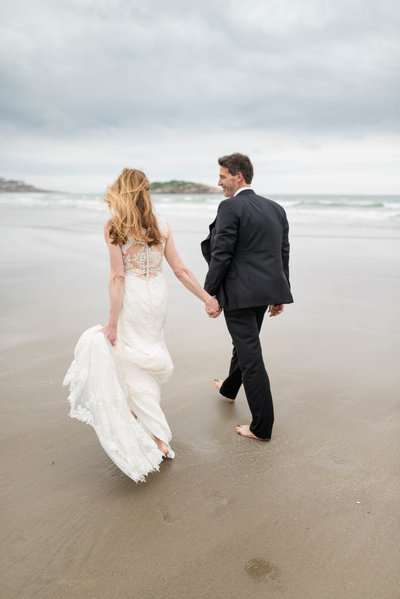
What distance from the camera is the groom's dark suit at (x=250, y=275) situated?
313 cm

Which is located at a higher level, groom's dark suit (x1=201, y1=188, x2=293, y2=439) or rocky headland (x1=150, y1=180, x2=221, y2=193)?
rocky headland (x1=150, y1=180, x2=221, y2=193)

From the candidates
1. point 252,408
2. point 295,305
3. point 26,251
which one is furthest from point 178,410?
point 26,251

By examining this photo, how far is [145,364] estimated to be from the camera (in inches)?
112

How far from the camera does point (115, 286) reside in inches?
109

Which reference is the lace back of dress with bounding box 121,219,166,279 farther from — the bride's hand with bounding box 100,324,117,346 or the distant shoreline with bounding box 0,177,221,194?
the distant shoreline with bounding box 0,177,221,194

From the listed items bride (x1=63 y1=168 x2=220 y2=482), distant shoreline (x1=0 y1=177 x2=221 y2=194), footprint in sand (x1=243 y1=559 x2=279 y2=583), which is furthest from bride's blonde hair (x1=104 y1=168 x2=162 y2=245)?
distant shoreline (x1=0 y1=177 x2=221 y2=194)

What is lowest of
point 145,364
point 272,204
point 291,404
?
point 291,404

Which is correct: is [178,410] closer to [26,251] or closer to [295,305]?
[295,305]

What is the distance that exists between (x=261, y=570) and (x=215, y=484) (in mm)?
659

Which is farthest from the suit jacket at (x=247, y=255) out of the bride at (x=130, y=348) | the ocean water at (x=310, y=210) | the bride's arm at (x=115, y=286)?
the ocean water at (x=310, y=210)

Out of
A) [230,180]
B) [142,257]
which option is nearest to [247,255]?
[230,180]

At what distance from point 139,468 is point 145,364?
1.99 ft

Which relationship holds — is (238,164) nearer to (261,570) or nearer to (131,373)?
(131,373)

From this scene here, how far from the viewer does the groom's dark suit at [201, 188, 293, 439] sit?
3.13 meters
